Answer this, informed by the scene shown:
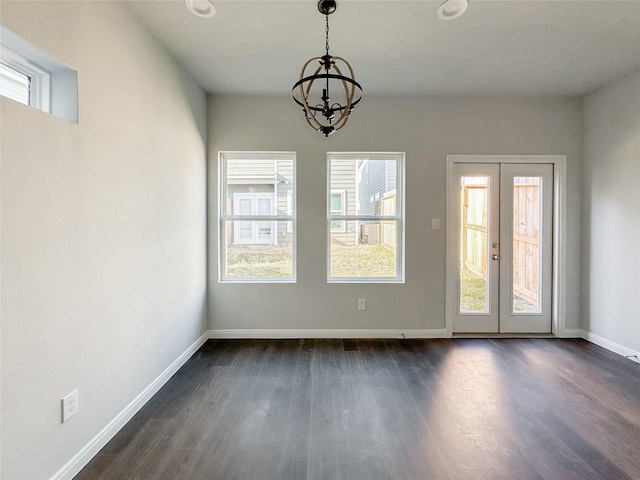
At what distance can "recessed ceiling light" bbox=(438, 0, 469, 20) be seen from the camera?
82.7 inches

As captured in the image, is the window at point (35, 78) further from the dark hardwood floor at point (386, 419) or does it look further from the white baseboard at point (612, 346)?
the white baseboard at point (612, 346)

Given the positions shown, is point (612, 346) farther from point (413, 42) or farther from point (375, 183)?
point (413, 42)

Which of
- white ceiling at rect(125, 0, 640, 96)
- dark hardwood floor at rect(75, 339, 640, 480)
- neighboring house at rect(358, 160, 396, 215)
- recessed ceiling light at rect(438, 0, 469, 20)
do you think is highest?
white ceiling at rect(125, 0, 640, 96)

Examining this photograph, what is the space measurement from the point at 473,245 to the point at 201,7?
354cm

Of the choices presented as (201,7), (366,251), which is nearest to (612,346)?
(366,251)

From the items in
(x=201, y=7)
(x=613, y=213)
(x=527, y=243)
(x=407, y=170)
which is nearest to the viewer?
(x=201, y=7)

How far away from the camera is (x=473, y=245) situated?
12.4 feet

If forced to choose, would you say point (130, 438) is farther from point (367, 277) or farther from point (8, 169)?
point (367, 277)

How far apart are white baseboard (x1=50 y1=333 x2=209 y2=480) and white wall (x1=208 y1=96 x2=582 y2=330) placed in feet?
3.49

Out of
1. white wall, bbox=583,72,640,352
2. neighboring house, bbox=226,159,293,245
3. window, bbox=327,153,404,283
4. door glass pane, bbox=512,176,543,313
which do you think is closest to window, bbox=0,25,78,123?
neighboring house, bbox=226,159,293,245

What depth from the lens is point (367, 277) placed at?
383 cm

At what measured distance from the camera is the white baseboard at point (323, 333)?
3721 millimetres

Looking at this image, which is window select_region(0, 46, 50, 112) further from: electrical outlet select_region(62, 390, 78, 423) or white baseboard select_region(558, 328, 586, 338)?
white baseboard select_region(558, 328, 586, 338)

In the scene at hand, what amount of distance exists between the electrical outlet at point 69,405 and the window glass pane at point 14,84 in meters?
1.53
